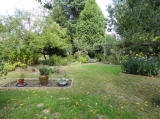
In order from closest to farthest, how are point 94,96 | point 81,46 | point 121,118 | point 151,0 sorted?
point 151,0 → point 121,118 → point 94,96 → point 81,46

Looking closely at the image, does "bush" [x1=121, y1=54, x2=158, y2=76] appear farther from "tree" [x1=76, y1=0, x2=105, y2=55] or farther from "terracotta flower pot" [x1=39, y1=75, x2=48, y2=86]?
"tree" [x1=76, y1=0, x2=105, y2=55]

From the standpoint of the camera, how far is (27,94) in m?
4.41

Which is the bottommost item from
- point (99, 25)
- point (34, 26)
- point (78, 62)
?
point (78, 62)

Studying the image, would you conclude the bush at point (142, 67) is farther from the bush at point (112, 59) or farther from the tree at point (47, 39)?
the tree at point (47, 39)

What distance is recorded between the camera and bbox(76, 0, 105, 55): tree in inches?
563

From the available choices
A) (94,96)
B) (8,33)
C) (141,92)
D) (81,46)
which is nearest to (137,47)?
(81,46)

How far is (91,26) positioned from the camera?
14.3 meters

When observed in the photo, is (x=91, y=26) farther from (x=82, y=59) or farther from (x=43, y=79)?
(x=43, y=79)

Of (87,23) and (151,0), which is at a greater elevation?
(87,23)

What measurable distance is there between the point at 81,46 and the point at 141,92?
922 centimetres

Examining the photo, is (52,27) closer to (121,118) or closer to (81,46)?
(81,46)

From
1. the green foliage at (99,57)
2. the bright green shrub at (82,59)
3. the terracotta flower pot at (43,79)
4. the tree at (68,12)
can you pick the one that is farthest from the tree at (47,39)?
the terracotta flower pot at (43,79)

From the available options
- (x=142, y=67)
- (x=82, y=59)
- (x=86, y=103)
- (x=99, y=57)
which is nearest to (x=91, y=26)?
(x=99, y=57)

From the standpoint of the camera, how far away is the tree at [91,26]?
14.3 meters
